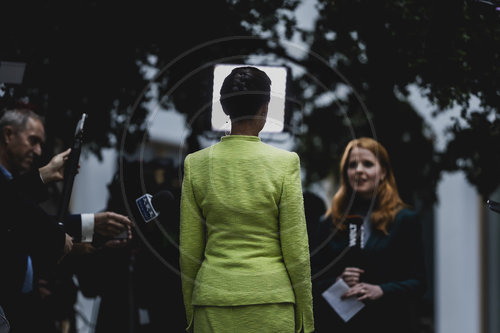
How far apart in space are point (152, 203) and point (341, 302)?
129 centimetres

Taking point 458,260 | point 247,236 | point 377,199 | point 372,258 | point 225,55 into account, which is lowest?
point 458,260

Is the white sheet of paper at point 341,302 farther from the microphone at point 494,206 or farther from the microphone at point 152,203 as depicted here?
the microphone at point 152,203

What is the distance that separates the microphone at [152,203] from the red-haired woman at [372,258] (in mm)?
1064

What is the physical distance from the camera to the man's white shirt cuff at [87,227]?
3709 millimetres

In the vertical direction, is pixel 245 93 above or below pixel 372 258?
above

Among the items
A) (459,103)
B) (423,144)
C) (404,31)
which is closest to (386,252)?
(459,103)

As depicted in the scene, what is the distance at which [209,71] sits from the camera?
4.75 meters

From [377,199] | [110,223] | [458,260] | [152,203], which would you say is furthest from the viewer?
[458,260]

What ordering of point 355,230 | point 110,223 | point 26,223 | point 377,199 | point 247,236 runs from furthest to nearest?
1. point 377,199
2. point 355,230
3. point 110,223
4. point 26,223
5. point 247,236

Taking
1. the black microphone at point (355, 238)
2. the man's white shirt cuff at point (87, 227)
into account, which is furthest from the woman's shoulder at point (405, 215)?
the man's white shirt cuff at point (87, 227)

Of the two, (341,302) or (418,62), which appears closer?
(341,302)

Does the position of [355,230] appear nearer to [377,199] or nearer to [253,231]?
[377,199]

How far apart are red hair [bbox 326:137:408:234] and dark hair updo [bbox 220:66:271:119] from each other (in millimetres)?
1547

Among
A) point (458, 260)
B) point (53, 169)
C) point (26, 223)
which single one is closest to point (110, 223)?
point (53, 169)
